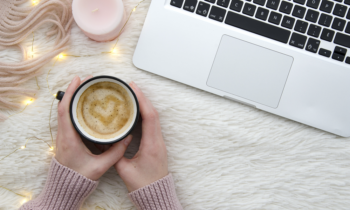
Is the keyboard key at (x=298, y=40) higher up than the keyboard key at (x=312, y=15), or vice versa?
the keyboard key at (x=312, y=15)

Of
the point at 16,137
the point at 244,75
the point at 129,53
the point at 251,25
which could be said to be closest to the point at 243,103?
the point at 244,75

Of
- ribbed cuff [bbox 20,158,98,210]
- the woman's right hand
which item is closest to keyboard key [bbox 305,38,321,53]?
the woman's right hand

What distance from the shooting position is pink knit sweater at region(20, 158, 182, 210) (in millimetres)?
518

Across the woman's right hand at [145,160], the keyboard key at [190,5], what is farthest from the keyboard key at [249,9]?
the woman's right hand at [145,160]

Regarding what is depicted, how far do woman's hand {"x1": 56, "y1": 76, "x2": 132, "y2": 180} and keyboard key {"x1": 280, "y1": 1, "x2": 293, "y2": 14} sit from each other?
43 centimetres

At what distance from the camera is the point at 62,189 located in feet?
1.72

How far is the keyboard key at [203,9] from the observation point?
0.51 meters

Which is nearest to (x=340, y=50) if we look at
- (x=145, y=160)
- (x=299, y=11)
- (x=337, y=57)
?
(x=337, y=57)

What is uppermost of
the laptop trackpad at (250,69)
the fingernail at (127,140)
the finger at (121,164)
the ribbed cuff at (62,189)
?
the laptop trackpad at (250,69)

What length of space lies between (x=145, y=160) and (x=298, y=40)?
407 millimetres

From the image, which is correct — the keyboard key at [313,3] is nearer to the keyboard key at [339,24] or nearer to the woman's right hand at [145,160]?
the keyboard key at [339,24]

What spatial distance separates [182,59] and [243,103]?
0.17 m

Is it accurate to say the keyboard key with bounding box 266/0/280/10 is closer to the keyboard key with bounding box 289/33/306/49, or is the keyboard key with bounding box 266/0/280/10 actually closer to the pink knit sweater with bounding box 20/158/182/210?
the keyboard key with bounding box 289/33/306/49

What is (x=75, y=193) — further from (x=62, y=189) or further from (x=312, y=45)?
(x=312, y=45)
